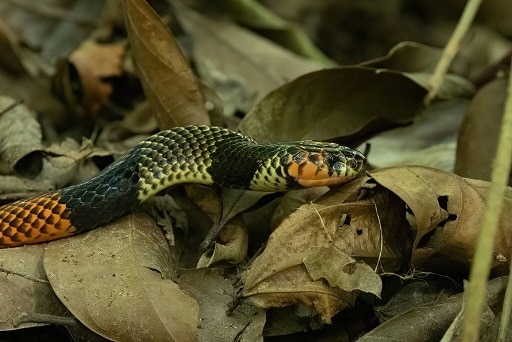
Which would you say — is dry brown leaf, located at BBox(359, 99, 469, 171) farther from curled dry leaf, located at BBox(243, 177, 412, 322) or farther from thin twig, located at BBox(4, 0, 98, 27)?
thin twig, located at BBox(4, 0, 98, 27)

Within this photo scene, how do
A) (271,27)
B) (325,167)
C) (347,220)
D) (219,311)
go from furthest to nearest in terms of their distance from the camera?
(271,27) → (325,167) → (347,220) → (219,311)

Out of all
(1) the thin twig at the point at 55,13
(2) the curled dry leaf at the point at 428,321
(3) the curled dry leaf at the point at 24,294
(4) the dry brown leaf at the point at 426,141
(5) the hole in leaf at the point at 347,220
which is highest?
(5) the hole in leaf at the point at 347,220

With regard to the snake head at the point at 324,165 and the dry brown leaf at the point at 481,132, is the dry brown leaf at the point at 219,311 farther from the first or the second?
the dry brown leaf at the point at 481,132

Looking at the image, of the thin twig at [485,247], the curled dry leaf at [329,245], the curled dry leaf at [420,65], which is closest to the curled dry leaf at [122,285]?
the curled dry leaf at [329,245]

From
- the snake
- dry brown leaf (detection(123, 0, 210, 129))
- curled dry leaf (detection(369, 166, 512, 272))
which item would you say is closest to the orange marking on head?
the snake

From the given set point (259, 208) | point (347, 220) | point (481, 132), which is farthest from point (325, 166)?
point (481, 132)

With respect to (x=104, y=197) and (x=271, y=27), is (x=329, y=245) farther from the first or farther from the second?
(x=271, y=27)

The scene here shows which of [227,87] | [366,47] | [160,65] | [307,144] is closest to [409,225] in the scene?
[307,144]
